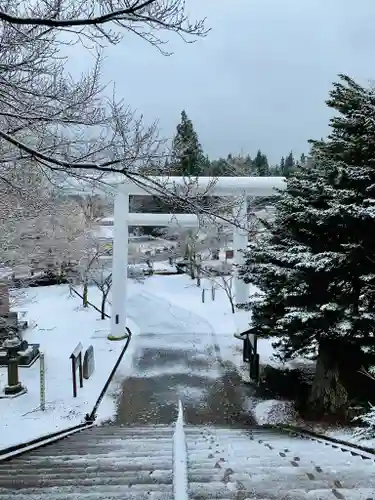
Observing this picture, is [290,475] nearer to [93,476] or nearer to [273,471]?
[273,471]

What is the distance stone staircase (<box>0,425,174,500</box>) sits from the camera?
3480 millimetres

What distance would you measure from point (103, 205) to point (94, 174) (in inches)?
755

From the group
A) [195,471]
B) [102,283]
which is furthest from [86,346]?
[195,471]

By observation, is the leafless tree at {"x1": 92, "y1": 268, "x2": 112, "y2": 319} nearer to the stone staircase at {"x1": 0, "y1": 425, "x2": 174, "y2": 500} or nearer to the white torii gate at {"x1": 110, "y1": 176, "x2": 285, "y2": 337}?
the white torii gate at {"x1": 110, "y1": 176, "x2": 285, "y2": 337}

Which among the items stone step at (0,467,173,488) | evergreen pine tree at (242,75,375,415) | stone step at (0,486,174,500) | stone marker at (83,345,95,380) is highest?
evergreen pine tree at (242,75,375,415)

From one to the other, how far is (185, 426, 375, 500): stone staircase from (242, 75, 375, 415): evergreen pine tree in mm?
2400

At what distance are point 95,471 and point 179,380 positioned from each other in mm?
6850

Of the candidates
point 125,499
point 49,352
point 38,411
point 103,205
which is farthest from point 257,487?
point 103,205

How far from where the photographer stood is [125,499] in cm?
325

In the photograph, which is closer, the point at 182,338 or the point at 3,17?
the point at 3,17

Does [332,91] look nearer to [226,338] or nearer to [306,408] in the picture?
[306,408]

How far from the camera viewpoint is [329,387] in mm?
8477

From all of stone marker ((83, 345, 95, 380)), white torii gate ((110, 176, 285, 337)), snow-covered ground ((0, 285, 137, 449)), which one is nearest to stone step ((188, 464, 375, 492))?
snow-covered ground ((0, 285, 137, 449))

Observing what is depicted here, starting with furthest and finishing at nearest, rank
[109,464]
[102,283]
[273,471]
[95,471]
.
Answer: [102,283], [109,464], [95,471], [273,471]
